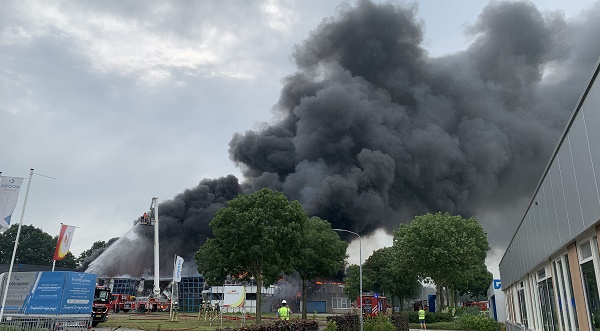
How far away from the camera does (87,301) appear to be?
84.1 feet

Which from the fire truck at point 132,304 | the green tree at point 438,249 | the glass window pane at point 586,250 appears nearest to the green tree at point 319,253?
the green tree at point 438,249

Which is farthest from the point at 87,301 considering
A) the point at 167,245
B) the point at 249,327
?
the point at 167,245

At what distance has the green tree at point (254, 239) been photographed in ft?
116

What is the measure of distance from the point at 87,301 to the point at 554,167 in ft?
84.4

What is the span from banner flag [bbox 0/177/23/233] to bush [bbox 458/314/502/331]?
29.4m

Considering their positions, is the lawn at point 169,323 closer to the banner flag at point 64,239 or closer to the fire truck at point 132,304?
the banner flag at point 64,239

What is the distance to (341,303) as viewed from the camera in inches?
3228

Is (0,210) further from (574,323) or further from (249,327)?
(574,323)

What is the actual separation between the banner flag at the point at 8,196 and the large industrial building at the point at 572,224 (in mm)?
19982

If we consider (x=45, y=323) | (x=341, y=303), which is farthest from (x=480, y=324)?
(x=341, y=303)

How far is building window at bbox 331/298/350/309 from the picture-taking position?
81.5 metres

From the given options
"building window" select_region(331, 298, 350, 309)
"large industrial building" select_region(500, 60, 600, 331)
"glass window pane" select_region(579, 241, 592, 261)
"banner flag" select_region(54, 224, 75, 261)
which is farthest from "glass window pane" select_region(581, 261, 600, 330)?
"building window" select_region(331, 298, 350, 309)

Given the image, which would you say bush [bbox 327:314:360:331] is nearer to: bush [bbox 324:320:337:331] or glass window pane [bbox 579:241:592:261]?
bush [bbox 324:320:337:331]

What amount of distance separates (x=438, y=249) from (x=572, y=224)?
126 feet
